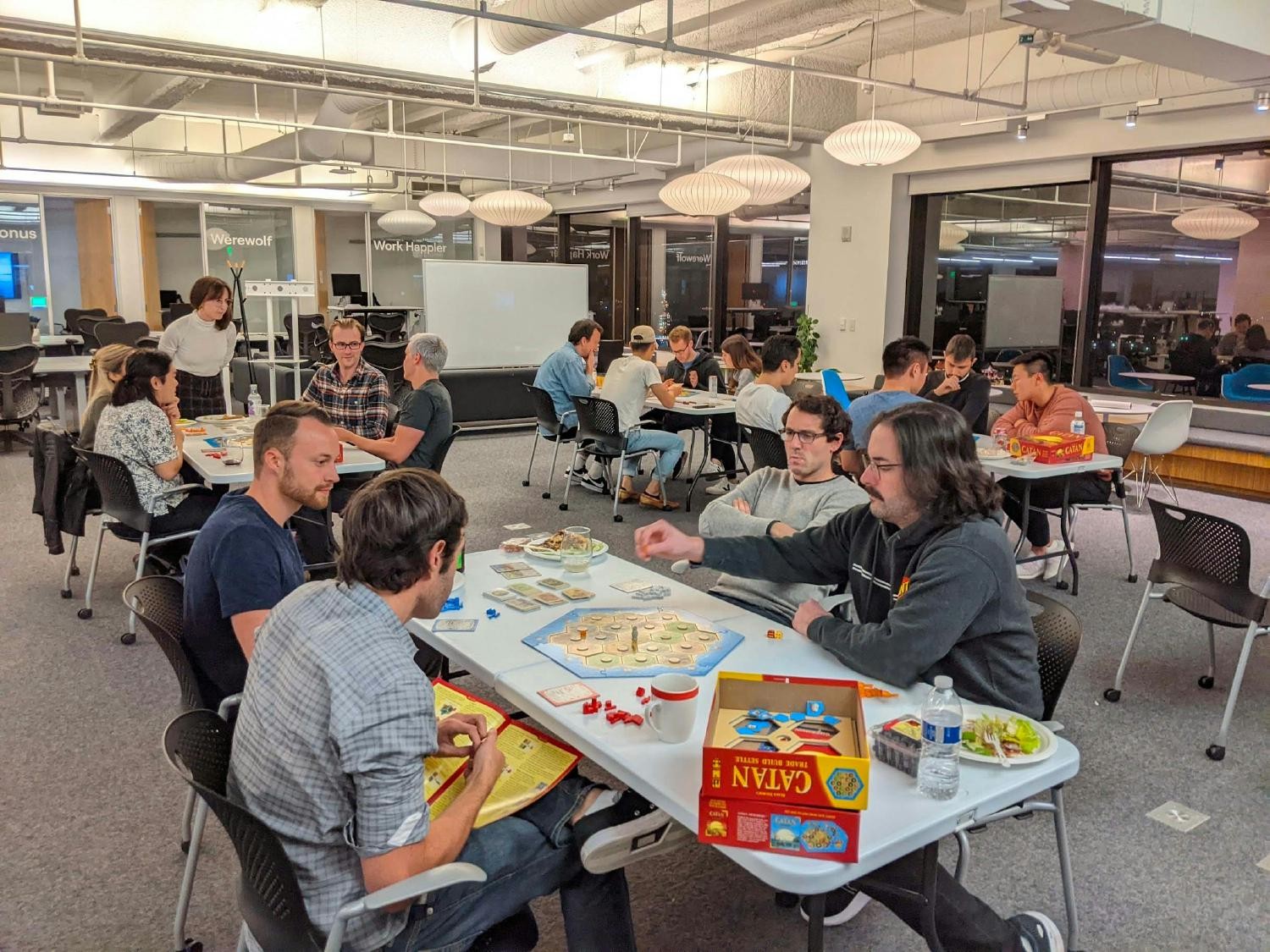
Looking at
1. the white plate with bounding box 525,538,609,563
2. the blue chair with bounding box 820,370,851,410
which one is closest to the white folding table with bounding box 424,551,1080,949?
the white plate with bounding box 525,538,609,563

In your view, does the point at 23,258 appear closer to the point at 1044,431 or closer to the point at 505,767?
the point at 1044,431

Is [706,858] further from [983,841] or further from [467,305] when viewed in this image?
[467,305]

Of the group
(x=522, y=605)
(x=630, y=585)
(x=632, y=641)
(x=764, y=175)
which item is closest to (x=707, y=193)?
(x=764, y=175)

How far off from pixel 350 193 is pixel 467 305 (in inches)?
285

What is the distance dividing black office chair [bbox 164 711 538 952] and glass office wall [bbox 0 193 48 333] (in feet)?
53.7

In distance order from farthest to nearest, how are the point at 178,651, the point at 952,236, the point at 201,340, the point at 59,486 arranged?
the point at 952,236 → the point at 201,340 → the point at 59,486 → the point at 178,651

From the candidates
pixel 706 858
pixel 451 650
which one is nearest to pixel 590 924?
pixel 451 650

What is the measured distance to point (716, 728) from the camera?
168 cm

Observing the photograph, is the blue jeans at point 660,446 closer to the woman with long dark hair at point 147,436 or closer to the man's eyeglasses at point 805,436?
the woman with long dark hair at point 147,436

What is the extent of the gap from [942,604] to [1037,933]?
700mm

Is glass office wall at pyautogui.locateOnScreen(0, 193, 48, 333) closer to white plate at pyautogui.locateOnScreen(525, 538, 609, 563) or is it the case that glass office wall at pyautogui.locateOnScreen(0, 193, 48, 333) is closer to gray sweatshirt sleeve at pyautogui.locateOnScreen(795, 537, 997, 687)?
white plate at pyautogui.locateOnScreen(525, 538, 609, 563)

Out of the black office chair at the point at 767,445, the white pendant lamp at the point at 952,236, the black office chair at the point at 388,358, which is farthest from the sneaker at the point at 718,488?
the black office chair at the point at 388,358

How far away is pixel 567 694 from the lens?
6.56 ft

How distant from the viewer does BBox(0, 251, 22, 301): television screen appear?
1515 centimetres
